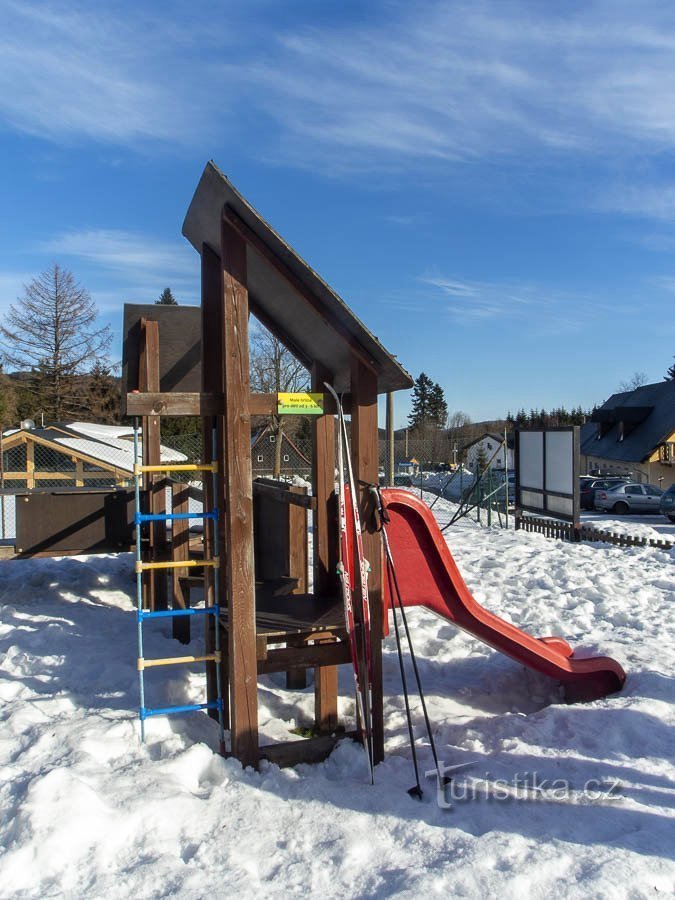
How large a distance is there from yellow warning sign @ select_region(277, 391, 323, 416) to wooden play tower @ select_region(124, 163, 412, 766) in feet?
0.24

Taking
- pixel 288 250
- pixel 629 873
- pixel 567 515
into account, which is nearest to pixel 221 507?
pixel 288 250

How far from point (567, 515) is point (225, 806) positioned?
1155 centimetres

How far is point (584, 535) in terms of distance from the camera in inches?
531

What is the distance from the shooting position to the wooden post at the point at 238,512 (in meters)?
4.00

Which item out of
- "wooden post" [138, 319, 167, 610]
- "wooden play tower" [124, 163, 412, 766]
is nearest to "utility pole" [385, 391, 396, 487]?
"wooden post" [138, 319, 167, 610]

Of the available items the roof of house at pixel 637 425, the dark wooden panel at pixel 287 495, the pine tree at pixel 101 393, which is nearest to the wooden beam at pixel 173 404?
the dark wooden panel at pixel 287 495

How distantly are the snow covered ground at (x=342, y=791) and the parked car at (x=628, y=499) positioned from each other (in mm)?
23249

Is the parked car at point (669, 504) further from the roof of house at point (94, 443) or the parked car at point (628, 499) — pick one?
the roof of house at point (94, 443)

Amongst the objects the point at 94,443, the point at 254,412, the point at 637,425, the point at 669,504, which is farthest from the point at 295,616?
the point at 637,425

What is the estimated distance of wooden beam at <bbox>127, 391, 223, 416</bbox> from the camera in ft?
13.1

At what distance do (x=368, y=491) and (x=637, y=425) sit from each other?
139ft

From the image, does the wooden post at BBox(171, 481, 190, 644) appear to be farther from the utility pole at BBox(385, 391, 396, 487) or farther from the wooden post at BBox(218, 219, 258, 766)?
the utility pole at BBox(385, 391, 396, 487)

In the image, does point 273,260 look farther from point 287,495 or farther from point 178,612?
point 178,612

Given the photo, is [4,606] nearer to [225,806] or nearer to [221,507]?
[221,507]
